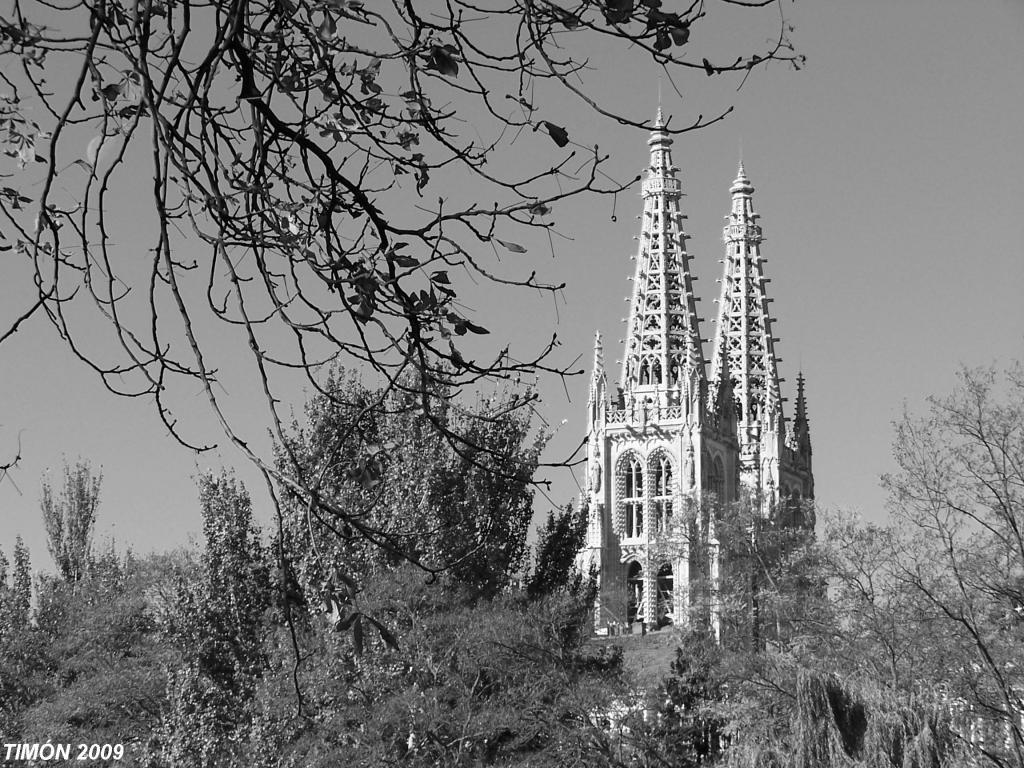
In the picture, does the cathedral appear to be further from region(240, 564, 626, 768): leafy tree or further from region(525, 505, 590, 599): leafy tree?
region(240, 564, 626, 768): leafy tree

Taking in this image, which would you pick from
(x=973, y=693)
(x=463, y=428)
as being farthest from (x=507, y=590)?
(x=973, y=693)

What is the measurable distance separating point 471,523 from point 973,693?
38.5 ft

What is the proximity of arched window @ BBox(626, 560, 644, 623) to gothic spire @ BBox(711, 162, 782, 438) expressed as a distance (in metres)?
14.9

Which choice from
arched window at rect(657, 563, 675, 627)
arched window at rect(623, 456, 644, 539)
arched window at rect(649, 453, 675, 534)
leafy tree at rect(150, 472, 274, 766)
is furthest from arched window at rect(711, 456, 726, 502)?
leafy tree at rect(150, 472, 274, 766)

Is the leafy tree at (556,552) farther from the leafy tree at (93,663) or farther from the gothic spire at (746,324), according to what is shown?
the gothic spire at (746,324)

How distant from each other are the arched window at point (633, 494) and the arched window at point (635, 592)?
218 cm

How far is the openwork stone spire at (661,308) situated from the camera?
97.8m

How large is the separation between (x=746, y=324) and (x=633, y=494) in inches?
601

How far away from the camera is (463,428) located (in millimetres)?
37719

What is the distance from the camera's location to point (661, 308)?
323 ft

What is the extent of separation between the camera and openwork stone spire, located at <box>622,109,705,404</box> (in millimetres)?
97812

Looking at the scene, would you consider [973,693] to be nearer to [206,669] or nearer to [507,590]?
[507,590]

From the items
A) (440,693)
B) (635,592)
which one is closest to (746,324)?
(635,592)

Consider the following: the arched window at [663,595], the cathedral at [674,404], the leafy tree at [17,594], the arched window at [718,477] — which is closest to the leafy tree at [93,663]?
the leafy tree at [17,594]
